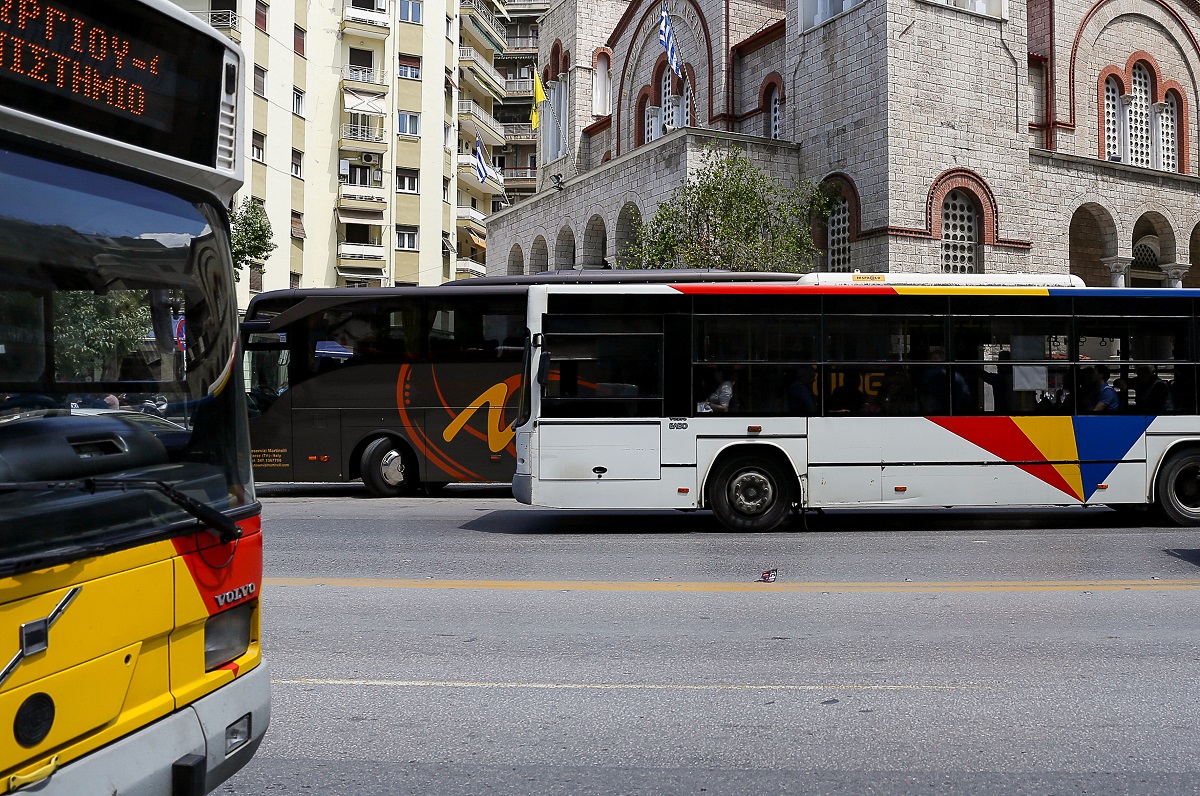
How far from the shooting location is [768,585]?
8.27m

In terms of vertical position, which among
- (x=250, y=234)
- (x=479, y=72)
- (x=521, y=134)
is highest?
(x=521, y=134)

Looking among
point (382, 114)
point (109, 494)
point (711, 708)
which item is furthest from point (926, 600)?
point (382, 114)

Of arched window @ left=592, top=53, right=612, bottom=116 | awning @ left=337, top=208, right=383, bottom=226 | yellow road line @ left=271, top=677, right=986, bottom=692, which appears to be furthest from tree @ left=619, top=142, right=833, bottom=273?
awning @ left=337, top=208, right=383, bottom=226

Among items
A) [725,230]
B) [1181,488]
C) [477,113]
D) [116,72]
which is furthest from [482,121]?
[116,72]

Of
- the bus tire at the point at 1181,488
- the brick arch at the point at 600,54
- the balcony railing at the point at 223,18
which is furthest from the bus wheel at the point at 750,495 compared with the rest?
the brick arch at the point at 600,54

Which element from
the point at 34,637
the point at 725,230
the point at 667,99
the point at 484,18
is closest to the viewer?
the point at 34,637

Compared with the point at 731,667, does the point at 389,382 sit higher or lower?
higher

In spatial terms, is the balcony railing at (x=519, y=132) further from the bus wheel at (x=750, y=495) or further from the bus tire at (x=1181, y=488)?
the bus tire at (x=1181, y=488)

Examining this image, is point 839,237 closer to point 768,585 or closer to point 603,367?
point 603,367

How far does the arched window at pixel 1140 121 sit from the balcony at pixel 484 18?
109 ft

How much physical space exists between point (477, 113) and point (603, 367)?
153 feet

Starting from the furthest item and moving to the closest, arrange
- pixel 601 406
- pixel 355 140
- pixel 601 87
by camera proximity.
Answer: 1. pixel 355 140
2. pixel 601 87
3. pixel 601 406

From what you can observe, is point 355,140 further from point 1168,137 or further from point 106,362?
point 106,362

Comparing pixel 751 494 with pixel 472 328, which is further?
pixel 472 328
